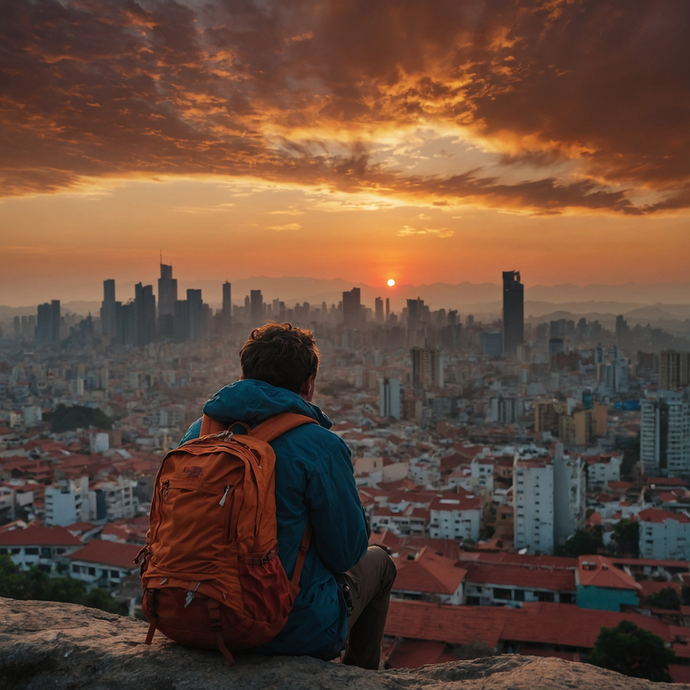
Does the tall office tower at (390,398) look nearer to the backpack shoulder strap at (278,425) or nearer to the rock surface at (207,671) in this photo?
the rock surface at (207,671)

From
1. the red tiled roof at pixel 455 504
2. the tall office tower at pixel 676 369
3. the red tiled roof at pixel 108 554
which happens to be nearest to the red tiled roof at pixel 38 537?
the red tiled roof at pixel 108 554

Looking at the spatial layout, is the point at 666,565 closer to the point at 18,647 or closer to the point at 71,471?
the point at 18,647

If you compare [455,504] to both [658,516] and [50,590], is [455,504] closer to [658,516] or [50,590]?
[658,516]

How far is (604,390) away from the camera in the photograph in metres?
28.8

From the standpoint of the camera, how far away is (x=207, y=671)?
2.72 feet

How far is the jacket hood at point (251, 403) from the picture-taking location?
2.80ft

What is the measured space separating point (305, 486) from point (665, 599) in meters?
8.73

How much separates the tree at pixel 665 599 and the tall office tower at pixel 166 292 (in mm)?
36648

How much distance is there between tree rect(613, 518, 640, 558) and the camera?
10.7 m

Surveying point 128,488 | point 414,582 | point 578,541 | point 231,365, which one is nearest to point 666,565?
point 578,541

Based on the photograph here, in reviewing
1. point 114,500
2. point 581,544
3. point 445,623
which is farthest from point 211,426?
point 114,500

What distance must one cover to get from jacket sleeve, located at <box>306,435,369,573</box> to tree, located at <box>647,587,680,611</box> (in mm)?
8543

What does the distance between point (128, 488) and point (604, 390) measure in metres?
22.8

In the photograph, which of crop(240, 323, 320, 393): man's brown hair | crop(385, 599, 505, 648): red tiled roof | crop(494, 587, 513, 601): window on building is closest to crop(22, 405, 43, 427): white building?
crop(494, 587, 513, 601): window on building
